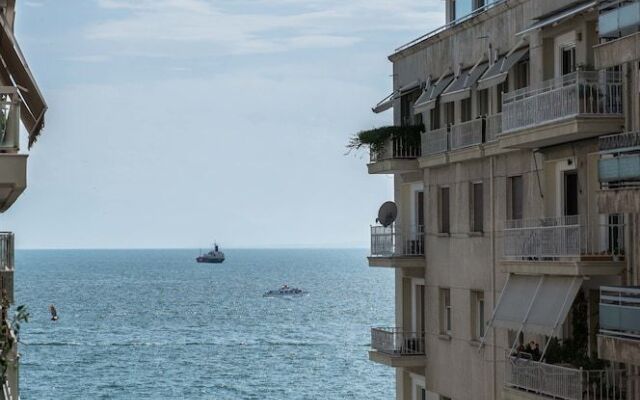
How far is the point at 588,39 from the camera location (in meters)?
32.3

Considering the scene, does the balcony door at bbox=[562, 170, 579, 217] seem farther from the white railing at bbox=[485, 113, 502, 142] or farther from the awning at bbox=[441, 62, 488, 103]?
the awning at bbox=[441, 62, 488, 103]

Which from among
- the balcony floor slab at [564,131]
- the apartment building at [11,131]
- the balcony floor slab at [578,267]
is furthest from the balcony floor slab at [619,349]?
the apartment building at [11,131]

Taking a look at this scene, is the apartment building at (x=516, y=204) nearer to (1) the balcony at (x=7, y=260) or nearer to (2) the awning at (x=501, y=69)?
(2) the awning at (x=501, y=69)

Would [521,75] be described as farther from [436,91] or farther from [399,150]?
[399,150]

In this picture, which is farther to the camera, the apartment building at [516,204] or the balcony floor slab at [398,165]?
the balcony floor slab at [398,165]

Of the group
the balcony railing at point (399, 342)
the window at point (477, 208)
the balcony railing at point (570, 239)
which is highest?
the window at point (477, 208)

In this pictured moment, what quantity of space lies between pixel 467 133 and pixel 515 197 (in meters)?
3.15

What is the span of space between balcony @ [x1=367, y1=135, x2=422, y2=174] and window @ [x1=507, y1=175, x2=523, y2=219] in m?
6.75

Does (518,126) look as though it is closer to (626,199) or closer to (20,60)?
(626,199)

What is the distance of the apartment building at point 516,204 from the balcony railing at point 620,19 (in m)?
0.05

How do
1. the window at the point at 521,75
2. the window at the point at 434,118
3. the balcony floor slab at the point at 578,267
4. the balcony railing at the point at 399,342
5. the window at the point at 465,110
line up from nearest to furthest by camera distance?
the balcony floor slab at the point at 578,267, the window at the point at 521,75, the window at the point at 465,110, the window at the point at 434,118, the balcony railing at the point at 399,342

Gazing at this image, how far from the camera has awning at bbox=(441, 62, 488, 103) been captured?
127 feet

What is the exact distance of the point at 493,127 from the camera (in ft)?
125

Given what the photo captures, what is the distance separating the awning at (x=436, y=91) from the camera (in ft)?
135
